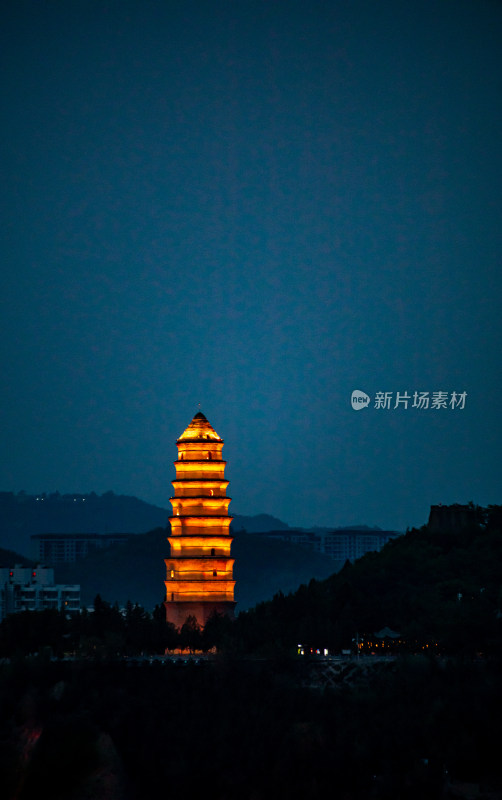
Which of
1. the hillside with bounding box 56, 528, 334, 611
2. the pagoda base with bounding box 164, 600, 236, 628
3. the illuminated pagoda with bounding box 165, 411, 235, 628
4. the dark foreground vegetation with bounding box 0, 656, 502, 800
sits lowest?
the dark foreground vegetation with bounding box 0, 656, 502, 800

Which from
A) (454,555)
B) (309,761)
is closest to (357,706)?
(309,761)

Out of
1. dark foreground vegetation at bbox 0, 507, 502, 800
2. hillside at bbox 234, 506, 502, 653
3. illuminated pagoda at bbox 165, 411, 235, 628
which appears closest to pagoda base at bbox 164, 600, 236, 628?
illuminated pagoda at bbox 165, 411, 235, 628

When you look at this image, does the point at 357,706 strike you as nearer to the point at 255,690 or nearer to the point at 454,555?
the point at 255,690

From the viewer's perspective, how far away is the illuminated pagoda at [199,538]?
238ft

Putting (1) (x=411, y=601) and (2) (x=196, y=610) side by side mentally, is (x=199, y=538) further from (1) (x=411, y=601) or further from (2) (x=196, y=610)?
(1) (x=411, y=601)

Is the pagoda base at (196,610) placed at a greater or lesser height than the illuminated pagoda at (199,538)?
lesser

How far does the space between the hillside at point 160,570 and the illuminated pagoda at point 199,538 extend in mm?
97565

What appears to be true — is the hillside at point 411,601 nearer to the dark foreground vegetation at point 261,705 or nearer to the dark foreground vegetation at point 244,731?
the dark foreground vegetation at point 261,705

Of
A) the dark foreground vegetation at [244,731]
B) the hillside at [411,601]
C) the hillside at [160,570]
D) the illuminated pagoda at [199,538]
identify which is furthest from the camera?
the hillside at [160,570]

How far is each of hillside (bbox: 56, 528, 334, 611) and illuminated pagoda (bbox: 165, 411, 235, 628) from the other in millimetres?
97565

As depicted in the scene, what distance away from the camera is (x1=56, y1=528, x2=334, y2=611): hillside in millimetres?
173750

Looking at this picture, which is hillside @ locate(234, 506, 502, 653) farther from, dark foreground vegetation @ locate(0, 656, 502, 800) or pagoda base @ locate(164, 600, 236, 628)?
dark foreground vegetation @ locate(0, 656, 502, 800)

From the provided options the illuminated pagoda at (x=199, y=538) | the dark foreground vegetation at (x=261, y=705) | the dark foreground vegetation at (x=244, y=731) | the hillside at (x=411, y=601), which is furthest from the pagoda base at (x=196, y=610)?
the dark foreground vegetation at (x=244, y=731)

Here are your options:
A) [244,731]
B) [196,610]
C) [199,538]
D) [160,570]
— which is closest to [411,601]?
[196,610]
